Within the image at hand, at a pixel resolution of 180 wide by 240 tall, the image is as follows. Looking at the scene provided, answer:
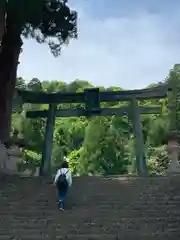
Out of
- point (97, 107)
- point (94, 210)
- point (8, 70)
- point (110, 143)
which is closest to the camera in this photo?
point (94, 210)

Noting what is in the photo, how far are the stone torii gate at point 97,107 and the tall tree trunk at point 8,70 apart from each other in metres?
1.74

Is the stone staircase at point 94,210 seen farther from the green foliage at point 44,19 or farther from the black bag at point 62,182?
the green foliage at point 44,19

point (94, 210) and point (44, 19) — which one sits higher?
point (44, 19)

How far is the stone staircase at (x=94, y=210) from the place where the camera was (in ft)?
29.0

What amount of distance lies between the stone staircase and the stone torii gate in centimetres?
436

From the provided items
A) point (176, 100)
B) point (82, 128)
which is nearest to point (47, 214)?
point (176, 100)

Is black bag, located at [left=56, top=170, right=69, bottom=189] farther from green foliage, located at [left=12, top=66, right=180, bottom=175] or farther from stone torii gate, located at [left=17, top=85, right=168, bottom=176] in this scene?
green foliage, located at [left=12, top=66, right=180, bottom=175]

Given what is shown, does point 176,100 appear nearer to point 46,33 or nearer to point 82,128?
point 82,128

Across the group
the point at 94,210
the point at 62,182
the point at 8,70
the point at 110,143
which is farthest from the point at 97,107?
the point at 110,143

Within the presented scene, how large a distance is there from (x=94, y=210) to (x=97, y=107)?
326 inches

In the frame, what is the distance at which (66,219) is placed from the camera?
31.6 ft

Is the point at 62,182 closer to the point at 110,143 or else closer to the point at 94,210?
the point at 94,210

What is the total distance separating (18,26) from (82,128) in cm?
1728

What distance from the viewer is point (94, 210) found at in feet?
33.8
